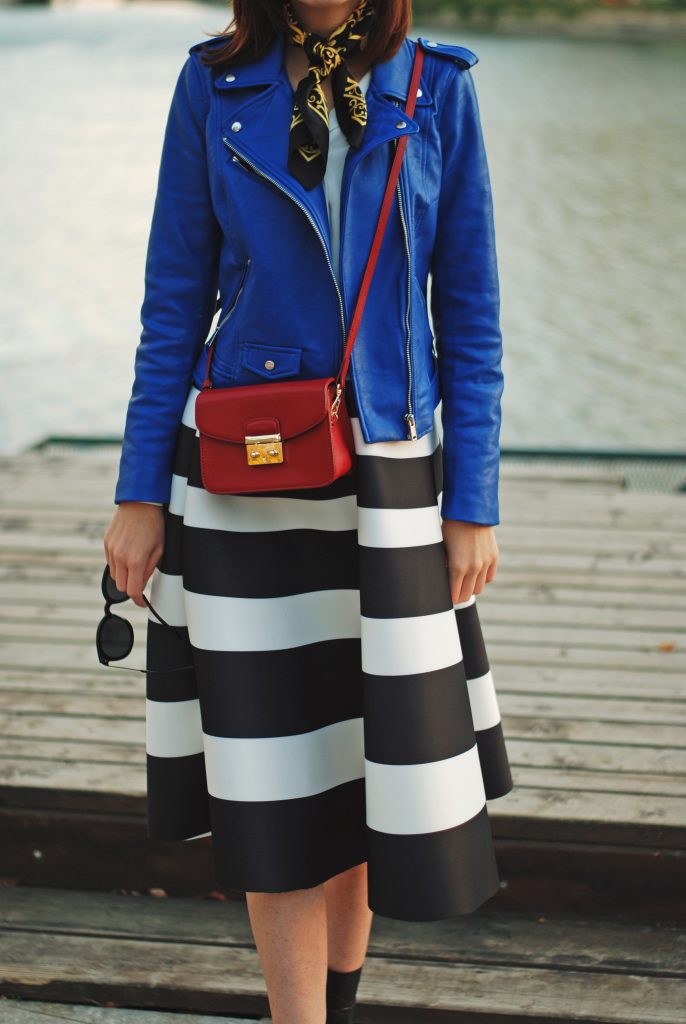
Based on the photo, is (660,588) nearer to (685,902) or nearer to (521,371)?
(685,902)

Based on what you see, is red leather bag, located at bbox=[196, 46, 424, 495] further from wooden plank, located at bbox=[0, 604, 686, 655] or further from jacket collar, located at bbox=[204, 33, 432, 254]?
wooden plank, located at bbox=[0, 604, 686, 655]

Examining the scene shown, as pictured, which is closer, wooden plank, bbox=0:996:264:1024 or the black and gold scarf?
the black and gold scarf

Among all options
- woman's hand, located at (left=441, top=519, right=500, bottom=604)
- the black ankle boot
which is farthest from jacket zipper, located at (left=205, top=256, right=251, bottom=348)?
the black ankle boot

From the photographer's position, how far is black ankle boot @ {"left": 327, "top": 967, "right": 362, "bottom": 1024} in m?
1.60

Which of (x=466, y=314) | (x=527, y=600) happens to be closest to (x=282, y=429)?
(x=466, y=314)

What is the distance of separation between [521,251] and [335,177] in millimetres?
8957

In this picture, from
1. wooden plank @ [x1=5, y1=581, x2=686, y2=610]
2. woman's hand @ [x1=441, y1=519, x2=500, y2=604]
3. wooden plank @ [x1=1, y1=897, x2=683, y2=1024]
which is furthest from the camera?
wooden plank @ [x1=5, y1=581, x2=686, y2=610]

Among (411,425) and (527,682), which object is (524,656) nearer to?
(527,682)

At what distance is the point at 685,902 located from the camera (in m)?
1.91

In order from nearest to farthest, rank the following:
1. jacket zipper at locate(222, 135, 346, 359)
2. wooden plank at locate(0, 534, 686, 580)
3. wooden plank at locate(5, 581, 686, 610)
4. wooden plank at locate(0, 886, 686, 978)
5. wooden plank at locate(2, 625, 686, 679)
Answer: jacket zipper at locate(222, 135, 346, 359) → wooden plank at locate(0, 886, 686, 978) → wooden plank at locate(2, 625, 686, 679) → wooden plank at locate(5, 581, 686, 610) → wooden plank at locate(0, 534, 686, 580)

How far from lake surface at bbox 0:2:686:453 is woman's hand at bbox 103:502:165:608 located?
3.63m

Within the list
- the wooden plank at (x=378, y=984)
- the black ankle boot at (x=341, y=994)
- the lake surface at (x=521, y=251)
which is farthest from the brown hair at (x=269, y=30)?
the lake surface at (x=521, y=251)

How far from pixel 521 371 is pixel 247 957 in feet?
18.3

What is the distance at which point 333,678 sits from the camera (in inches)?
56.1
